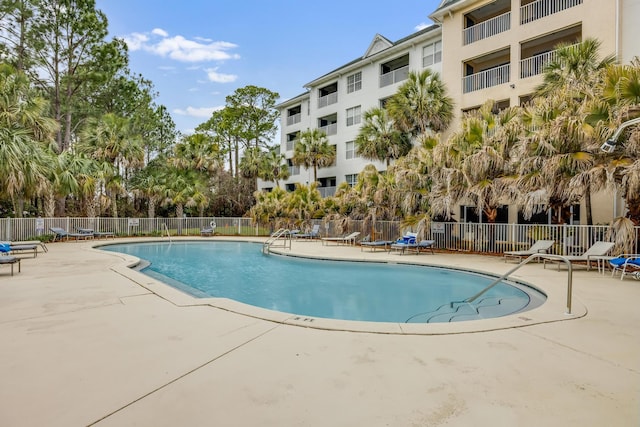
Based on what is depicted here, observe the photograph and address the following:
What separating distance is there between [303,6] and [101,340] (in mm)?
22171

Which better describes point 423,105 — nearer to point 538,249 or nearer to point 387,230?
point 387,230

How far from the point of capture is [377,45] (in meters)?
24.6

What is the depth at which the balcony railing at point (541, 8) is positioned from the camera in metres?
15.8

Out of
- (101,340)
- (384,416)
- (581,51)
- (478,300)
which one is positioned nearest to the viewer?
(384,416)

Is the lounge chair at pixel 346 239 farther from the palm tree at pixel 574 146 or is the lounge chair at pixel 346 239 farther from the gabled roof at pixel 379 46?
the gabled roof at pixel 379 46

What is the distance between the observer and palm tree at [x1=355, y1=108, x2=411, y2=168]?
68.9 ft

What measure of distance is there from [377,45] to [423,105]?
8.50 metres

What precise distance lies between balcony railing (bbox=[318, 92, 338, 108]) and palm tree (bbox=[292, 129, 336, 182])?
9.68ft

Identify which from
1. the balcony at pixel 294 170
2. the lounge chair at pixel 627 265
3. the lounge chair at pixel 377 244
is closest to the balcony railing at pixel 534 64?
the lounge chair at pixel 377 244

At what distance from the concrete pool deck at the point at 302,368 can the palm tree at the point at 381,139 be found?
16.2 metres

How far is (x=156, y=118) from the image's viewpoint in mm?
31234

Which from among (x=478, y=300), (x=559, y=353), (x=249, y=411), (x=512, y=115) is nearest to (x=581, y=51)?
(x=512, y=115)

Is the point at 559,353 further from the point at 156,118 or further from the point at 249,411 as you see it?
the point at 156,118

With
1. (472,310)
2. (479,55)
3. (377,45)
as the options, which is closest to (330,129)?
(377,45)
